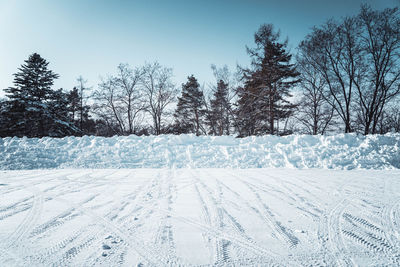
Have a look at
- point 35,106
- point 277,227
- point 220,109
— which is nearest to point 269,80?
point 220,109

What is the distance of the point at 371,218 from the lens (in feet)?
7.51

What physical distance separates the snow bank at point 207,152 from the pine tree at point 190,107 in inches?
534

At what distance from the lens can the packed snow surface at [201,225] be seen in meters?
1.54

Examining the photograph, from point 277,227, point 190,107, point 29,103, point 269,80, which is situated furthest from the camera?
point 190,107

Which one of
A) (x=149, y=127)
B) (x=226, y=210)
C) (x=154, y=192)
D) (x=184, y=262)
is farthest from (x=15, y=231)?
(x=149, y=127)

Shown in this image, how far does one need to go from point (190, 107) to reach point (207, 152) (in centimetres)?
1507

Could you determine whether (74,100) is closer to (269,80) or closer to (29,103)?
(29,103)

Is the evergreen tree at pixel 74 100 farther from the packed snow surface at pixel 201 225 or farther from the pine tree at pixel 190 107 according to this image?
the packed snow surface at pixel 201 225

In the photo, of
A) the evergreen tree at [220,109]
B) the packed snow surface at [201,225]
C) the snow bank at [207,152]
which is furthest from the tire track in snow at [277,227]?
the evergreen tree at [220,109]

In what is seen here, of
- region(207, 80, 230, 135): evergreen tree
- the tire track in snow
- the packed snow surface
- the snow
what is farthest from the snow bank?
region(207, 80, 230, 135): evergreen tree

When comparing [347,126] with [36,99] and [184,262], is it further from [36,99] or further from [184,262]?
[36,99]

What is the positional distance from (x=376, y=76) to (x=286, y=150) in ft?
38.8

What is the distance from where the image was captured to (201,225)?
2113 mm

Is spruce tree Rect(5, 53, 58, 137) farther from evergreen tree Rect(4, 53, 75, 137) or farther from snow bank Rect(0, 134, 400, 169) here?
snow bank Rect(0, 134, 400, 169)
